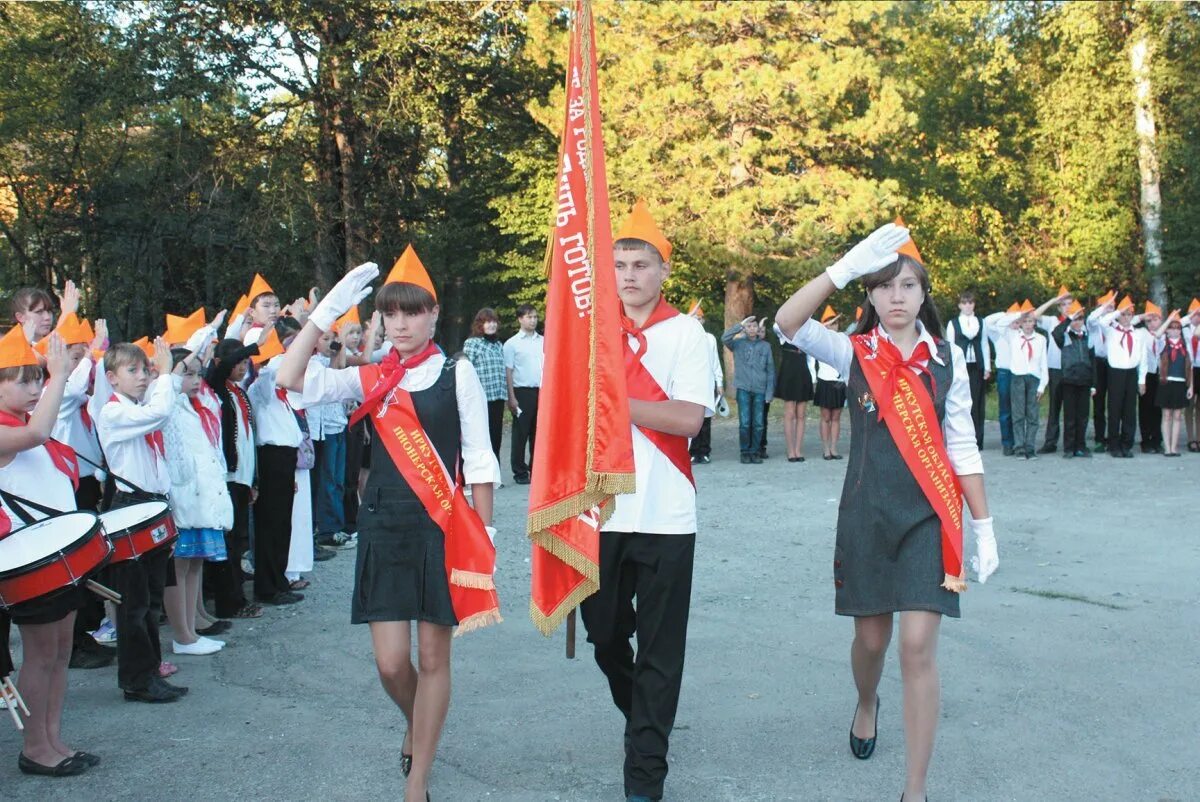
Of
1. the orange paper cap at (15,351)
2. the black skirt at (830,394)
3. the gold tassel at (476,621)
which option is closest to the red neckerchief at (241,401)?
the orange paper cap at (15,351)

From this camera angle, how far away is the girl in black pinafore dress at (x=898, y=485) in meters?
4.60

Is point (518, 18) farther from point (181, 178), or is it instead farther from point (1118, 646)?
point (1118, 646)

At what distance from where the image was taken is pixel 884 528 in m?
4.82

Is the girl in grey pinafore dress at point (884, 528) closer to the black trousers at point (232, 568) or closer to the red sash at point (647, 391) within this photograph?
the red sash at point (647, 391)

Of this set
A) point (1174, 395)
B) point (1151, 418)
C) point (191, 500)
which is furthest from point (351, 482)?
point (1151, 418)

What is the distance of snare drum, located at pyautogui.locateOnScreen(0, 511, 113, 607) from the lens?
4875mm

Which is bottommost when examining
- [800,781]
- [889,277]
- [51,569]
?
[800,781]

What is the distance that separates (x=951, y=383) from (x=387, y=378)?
7.58 feet

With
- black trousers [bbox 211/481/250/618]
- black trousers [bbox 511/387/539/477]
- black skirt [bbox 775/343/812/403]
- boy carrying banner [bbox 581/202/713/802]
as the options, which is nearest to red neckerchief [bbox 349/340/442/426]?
boy carrying banner [bbox 581/202/713/802]

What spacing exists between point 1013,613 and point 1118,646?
0.89 metres

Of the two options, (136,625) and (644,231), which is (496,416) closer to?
(136,625)

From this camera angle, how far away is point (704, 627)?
7566 mm

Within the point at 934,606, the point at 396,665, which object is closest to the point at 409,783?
the point at 396,665

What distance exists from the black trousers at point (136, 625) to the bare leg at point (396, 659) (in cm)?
186
